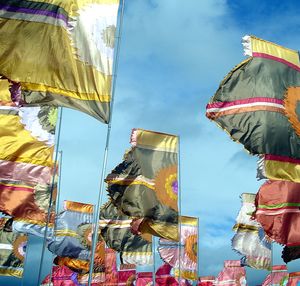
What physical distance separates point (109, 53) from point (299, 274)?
29.0m

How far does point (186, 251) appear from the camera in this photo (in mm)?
33188

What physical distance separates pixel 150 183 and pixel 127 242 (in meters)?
6.57

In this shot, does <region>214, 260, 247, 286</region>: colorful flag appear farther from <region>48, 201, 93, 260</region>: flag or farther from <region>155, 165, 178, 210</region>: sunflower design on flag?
<region>155, 165, 178, 210</region>: sunflower design on flag

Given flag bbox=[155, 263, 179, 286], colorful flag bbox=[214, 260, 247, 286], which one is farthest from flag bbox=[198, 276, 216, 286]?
flag bbox=[155, 263, 179, 286]

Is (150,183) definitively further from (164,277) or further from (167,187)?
(164,277)

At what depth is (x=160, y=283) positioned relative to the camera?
40.2m

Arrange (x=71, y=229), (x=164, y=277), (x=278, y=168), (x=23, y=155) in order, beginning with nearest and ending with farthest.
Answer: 1. (x=278, y=168)
2. (x=23, y=155)
3. (x=71, y=229)
4. (x=164, y=277)

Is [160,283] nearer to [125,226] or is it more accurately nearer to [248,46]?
[125,226]

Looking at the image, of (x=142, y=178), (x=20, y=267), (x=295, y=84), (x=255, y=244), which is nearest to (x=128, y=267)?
(x=20, y=267)

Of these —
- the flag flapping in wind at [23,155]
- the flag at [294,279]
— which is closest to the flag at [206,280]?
the flag at [294,279]

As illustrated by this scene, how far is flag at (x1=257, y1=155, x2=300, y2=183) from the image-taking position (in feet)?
47.2

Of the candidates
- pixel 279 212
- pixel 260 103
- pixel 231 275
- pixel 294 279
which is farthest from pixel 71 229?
pixel 279 212

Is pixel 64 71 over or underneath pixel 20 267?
over

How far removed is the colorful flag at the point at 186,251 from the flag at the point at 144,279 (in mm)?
9044
